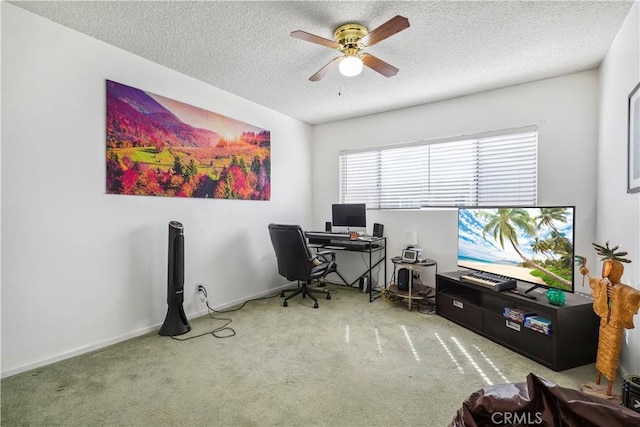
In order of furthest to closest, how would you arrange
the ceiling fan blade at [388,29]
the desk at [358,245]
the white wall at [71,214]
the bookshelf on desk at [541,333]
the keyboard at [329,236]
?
the keyboard at [329,236], the desk at [358,245], the bookshelf on desk at [541,333], the white wall at [71,214], the ceiling fan blade at [388,29]

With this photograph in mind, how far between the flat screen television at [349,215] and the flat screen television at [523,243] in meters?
1.35

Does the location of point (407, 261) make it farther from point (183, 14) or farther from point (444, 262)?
point (183, 14)

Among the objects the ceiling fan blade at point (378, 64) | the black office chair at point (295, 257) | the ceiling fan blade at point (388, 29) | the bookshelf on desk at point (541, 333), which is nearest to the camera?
the ceiling fan blade at point (388, 29)

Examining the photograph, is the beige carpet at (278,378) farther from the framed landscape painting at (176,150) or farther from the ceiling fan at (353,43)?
the ceiling fan at (353,43)

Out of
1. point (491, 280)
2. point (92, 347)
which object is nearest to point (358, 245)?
point (491, 280)

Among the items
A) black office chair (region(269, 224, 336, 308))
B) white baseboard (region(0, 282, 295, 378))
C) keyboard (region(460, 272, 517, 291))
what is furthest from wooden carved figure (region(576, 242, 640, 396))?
white baseboard (region(0, 282, 295, 378))

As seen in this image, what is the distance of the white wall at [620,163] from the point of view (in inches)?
73.7

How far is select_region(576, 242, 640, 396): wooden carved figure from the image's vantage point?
5.59ft

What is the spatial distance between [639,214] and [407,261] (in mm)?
2034

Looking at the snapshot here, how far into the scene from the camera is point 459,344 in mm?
2529

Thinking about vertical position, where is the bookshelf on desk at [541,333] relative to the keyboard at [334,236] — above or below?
below

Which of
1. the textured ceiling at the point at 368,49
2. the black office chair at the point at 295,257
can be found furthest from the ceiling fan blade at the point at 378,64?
the black office chair at the point at 295,257

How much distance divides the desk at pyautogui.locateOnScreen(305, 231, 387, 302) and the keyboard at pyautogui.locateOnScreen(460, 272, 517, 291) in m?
1.23

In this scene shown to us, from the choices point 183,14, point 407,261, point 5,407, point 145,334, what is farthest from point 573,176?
point 5,407
